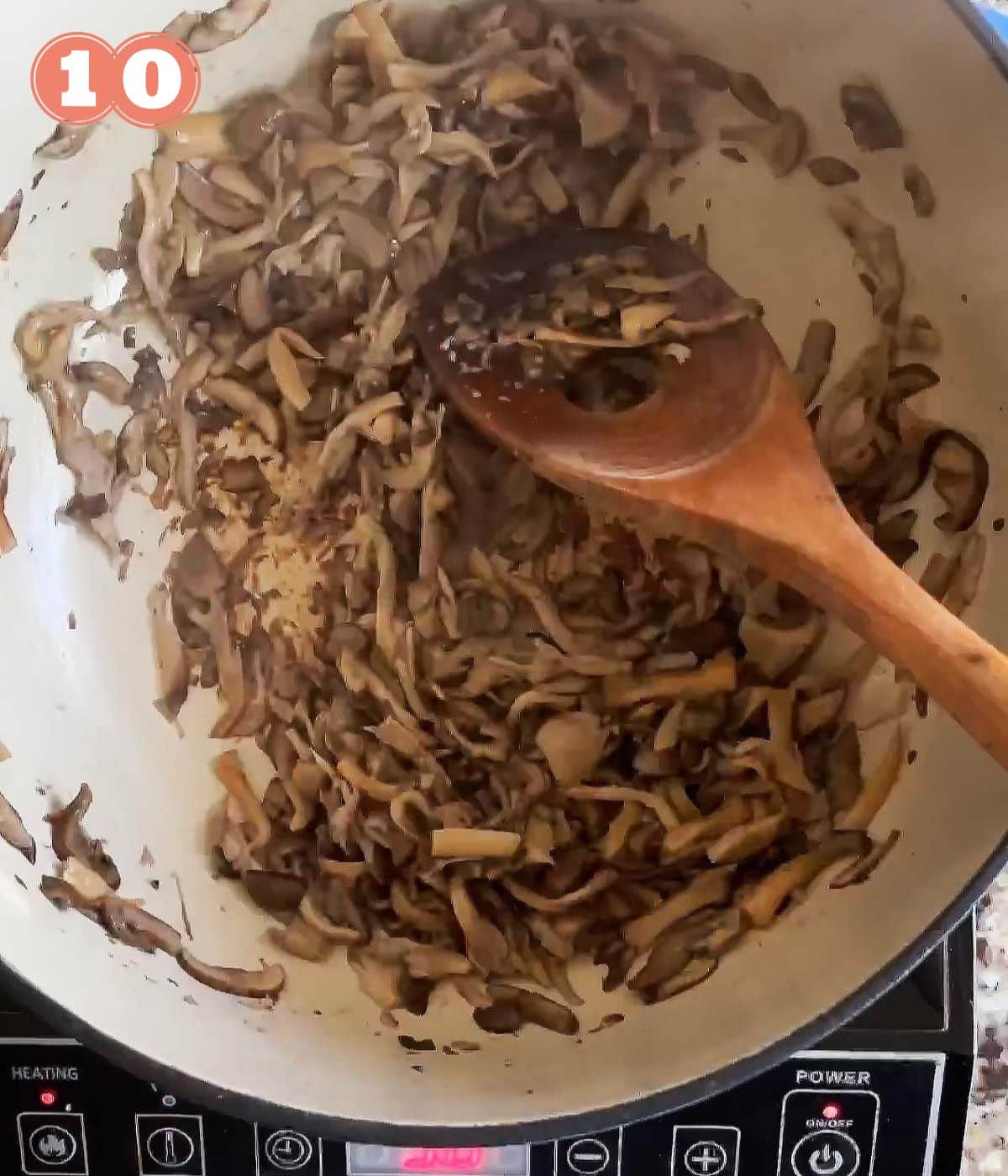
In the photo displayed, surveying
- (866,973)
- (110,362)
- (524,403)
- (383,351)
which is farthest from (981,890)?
(110,362)

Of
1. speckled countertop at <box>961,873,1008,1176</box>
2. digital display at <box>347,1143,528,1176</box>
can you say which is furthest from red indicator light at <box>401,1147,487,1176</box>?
speckled countertop at <box>961,873,1008,1176</box>

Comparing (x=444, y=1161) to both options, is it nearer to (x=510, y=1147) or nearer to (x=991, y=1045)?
(x=510, y=1147)

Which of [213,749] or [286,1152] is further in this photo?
[213,749]

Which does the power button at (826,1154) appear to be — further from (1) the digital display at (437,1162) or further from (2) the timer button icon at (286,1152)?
(2) the timer button icon at (286,1152)

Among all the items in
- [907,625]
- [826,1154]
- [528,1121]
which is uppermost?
[907,625]

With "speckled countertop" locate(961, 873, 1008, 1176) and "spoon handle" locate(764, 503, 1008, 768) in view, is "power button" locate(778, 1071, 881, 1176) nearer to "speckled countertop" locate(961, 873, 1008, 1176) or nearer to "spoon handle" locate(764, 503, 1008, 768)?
"speckled countertop" locate(961, 873, 1008, 1176)

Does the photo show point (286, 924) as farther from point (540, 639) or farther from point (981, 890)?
point (981, 890)

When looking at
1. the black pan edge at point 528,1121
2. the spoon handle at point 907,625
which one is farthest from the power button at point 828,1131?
the spoon handle at point 907,625

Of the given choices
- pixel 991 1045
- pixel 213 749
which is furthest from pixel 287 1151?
pixel 991 1045
